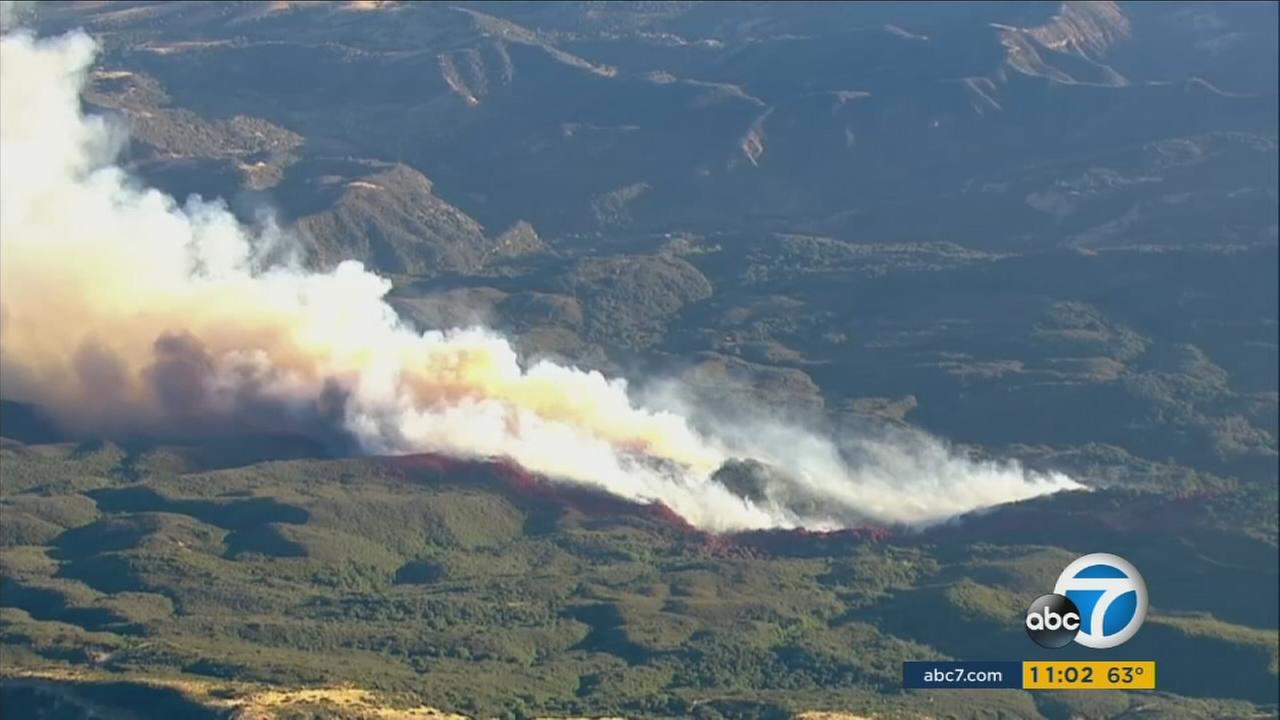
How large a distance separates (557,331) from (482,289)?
1332 cm

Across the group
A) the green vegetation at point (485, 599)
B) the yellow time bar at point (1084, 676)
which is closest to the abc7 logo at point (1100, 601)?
the yellow time bar at point (1084, 676)

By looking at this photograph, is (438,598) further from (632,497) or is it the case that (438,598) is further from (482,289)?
(482,289)

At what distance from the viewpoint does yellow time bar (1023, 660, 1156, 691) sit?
104562 millimetres

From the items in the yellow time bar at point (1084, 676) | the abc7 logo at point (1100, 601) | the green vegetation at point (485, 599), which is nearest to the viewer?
the abc7 logo at point (1100, 601)

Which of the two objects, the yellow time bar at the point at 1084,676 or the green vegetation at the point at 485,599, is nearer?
the yellow time bar at the point at 1084,676

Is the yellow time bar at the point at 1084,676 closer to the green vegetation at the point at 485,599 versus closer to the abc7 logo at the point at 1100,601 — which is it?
the green vegetation at the point at 485,599

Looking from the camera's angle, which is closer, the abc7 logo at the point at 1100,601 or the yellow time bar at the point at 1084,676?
the abc7 logo at the point at 1100,601

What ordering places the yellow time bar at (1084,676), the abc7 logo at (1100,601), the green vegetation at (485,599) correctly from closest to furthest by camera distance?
the abc7 logo at (1100,601) → the yellow time bar at (1084,676) → the green vegetation at (485,599)

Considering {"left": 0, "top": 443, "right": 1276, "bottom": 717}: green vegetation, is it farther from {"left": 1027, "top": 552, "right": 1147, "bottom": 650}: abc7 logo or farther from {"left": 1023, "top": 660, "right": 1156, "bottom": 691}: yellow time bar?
{"left": 1027, "top": 552, "right": 1147, "bottom": 650}: abc7 logo

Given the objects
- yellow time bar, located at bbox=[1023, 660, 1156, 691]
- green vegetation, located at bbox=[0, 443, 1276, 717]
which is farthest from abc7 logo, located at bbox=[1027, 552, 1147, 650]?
green vegetation, located at bbox=[0, 443, 1276, 717]

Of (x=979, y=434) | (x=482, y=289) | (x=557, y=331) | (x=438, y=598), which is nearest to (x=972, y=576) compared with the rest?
(x=438, y=598)

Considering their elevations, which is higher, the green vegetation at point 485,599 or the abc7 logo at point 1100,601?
the green vegetation at point 485,599

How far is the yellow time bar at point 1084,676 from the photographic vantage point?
10456cm

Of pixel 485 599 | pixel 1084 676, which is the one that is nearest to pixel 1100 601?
pixel 1084 676
